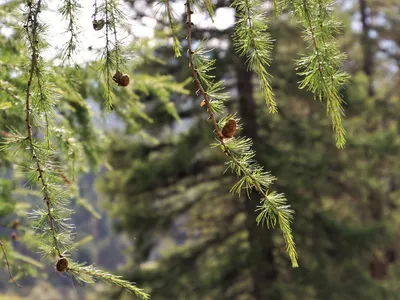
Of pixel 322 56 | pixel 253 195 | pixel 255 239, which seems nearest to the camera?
pixel 322 56

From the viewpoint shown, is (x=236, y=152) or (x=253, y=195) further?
(x=253, y=195)

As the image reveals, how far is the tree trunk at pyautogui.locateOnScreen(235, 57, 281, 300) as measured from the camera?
5738mm

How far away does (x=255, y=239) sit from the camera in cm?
588

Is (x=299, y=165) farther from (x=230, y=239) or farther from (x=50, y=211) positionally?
(x=50, y=211)

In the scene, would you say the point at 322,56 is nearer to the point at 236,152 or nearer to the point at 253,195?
the point at 236,152

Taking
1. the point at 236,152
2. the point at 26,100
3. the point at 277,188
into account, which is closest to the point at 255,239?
the point at 277,188

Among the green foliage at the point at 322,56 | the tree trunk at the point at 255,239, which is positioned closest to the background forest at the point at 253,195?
the tree trunk at the point at 255,239

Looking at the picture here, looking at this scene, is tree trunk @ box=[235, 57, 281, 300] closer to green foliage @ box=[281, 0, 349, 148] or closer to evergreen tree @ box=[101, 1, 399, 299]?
evergreen tree @ box=[101, 1, 399, 299]

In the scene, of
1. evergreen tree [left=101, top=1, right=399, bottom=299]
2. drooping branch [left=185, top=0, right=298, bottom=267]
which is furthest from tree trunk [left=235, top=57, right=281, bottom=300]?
drooping branch [left=185, top=0, right=298, bottom=267]

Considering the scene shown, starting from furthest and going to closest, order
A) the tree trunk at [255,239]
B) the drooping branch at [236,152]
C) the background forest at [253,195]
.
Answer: the background forest at [253,195] → the tree trunk at [255,239] → the drooping branch at [236,152]

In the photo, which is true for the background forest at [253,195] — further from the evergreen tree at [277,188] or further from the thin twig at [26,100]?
the thin twig at [26,100]

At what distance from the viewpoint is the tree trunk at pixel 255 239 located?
226 inches

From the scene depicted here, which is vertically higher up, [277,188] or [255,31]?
[255,31]

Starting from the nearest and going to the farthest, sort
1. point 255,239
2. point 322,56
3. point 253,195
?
point 322,56
point 253,195
point 255,239
